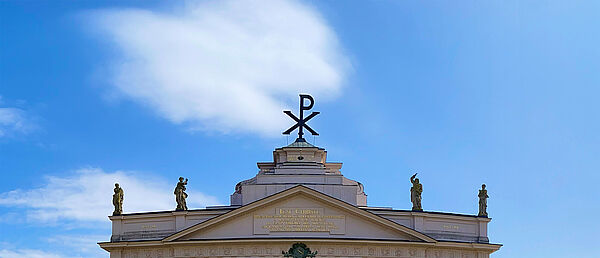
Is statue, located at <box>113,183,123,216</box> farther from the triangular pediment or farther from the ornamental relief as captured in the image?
the triangular pediment

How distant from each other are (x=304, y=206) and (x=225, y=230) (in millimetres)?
5377

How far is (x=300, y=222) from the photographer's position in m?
59.5

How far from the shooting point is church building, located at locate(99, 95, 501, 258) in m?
59.0

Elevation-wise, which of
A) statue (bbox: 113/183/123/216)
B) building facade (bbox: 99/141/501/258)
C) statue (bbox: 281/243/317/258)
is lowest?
statue (bbox: 281/243/317/258)

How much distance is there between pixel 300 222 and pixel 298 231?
609 mm

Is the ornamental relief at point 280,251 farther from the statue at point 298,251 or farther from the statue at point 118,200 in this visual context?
the statue at point 118,200

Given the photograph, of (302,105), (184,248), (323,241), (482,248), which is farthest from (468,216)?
(184,248)

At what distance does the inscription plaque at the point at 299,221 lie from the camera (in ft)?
195

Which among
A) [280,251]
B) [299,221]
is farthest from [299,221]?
[280,251]

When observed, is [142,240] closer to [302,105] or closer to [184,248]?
[184,248]

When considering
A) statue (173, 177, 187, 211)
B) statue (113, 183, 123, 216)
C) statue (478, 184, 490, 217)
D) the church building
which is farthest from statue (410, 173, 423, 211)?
statue (113, 183, 123, 216)

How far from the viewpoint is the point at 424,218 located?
60.7 meters

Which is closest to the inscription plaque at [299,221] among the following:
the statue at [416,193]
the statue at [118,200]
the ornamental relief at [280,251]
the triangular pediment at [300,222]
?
the triangular pediment at [300,222]

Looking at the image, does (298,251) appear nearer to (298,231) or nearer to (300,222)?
(298,231)
